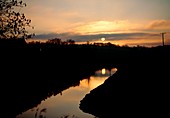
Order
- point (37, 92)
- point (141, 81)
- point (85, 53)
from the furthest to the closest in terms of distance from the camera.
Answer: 1. point (85, 53)
2. point (37, 92)
3. point (141, 81)

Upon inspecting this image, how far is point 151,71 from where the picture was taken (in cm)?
2966

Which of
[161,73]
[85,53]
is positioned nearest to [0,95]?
[161,73]

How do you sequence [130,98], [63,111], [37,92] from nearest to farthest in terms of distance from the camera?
1. [130,98]
2. [63,111]
3. [37,92]

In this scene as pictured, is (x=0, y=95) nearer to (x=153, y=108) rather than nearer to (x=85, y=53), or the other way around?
(x=153, y=108)

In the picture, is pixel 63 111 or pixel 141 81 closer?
pixel 141 81

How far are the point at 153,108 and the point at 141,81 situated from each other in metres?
6.01

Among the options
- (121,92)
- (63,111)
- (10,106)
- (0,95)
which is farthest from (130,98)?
(0,95)

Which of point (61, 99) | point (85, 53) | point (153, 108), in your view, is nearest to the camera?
point (153, 108)

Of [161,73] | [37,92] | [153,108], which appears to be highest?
[161,73]

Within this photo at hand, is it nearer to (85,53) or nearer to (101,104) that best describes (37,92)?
(101,104)

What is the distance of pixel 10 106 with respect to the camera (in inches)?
1351

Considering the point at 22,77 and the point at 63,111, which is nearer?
the point at 63,111

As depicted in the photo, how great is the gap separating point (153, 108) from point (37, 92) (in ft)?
104

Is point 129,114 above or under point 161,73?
under
